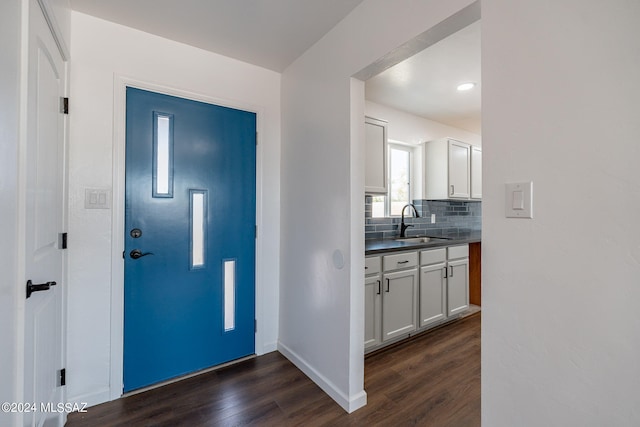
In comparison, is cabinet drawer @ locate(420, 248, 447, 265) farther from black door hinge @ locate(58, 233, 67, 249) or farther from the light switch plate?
black door hinge @ locate(58, 233, 67, 249)

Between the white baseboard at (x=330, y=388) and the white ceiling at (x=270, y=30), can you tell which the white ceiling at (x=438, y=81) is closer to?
the white ceiling at (x=270, y=30)

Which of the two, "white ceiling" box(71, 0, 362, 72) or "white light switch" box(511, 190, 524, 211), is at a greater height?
"white ceiling" box(71, 0, 362, 72)

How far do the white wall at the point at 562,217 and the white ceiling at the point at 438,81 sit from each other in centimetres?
118

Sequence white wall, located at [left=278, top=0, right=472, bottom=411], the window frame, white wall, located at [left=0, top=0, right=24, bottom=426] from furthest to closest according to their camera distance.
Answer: the window frame, white wall, located at [left=278, top=0, right=472, bottom=411], white wall, located at [left=0, top=0, right=24, bottom=426]

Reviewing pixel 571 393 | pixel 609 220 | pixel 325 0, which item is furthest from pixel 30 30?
pixel 571 393

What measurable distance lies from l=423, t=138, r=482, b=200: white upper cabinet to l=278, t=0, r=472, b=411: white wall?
2.08m

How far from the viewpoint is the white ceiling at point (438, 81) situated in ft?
6.93

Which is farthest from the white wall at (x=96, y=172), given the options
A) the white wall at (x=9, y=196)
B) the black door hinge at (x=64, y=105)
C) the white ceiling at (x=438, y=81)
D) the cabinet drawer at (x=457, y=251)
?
the cabinet drawer at (x=457, y=251)

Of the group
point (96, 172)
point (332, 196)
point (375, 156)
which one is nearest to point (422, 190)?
point (375, 156)

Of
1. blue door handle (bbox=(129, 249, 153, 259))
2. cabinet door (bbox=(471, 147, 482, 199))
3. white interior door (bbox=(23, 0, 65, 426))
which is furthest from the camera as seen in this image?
cabinet door (bbox=(471, 147, 482, 199))

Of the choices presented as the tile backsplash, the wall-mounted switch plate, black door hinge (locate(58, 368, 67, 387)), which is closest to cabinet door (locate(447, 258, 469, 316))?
the tile backsplash

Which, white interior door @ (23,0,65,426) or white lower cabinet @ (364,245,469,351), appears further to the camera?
white lower cabinet @ (364,245,469,351)

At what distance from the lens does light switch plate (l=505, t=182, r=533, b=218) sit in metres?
0.97

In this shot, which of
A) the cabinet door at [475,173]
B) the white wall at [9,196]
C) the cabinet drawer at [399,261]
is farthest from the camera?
the cabinet door at [475,173]
